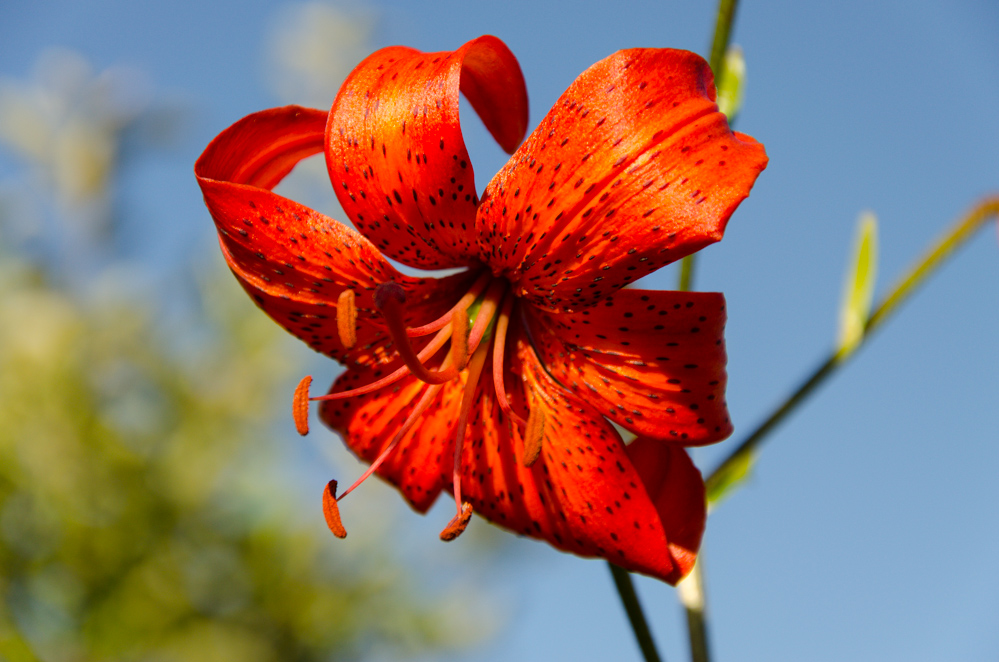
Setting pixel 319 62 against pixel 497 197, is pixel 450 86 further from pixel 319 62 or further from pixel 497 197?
pixel 319 62

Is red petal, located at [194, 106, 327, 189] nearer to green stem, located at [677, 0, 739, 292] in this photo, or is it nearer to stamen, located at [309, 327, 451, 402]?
stamen, located at [309, 327, 451, 402]

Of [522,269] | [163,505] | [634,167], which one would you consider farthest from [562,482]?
[163,505]

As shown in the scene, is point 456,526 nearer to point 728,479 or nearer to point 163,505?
point 728,479

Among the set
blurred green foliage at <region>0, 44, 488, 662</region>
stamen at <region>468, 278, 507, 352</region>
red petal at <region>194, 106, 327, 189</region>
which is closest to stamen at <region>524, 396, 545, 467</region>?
stamen at <region>468, 278, 507, 352</region>

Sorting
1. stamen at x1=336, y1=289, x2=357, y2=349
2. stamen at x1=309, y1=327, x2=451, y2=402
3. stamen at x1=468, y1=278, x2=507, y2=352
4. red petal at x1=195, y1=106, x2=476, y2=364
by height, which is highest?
red petal at x1=195, y1=106, x2=476, y2=364

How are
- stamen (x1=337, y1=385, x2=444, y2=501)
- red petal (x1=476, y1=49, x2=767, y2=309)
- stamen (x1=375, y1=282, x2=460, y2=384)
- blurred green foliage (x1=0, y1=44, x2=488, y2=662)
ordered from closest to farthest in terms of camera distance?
red petal (x1=476, y1=49, x2=767, y2=309), stamen (x1=375, y1=282, x2=460, y2=384), stamen (x1=337, y1=385, x2=444, y2=501), blurred green foliage (x1=0, y1=44, x2=488, y2=662)
